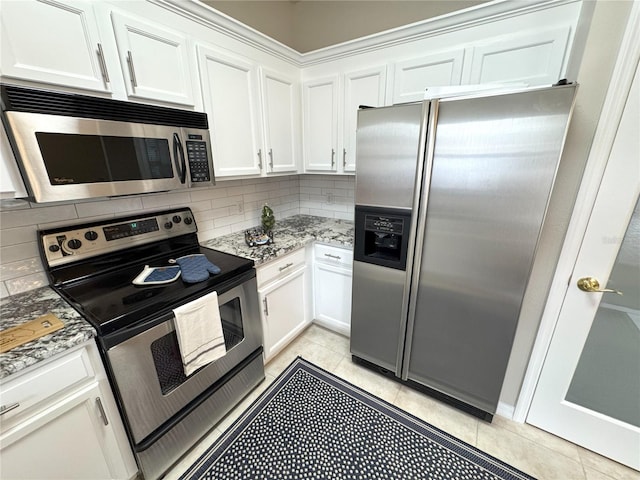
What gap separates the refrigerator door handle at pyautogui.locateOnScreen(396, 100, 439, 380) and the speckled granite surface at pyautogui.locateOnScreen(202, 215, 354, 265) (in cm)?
55

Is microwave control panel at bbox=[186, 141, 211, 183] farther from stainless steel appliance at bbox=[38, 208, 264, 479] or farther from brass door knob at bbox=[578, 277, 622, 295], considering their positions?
brass door knob at bbox=[578, 277, 622, 295]

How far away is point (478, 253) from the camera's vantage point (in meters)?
1.34

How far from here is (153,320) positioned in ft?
3.64

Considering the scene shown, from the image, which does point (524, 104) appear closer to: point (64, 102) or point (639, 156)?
point (639, 156)

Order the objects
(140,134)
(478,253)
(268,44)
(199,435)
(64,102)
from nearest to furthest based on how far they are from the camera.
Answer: (64,102), (140,134), (478,253), (199,435), (268,44)

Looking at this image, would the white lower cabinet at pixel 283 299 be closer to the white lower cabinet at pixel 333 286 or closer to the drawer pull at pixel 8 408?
the white lower cabinet at pixel 333 286

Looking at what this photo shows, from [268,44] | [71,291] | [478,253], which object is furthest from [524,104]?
[71,291]

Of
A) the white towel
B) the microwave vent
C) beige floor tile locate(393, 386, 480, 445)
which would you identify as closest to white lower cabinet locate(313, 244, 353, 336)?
beige floor tile locate(393, 386, 480, 445)

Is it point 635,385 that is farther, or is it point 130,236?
point 130,236

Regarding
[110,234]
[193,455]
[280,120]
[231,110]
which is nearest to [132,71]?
[231,110]

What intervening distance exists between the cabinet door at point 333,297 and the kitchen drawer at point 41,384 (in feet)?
5.02

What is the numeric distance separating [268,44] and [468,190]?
168 cm

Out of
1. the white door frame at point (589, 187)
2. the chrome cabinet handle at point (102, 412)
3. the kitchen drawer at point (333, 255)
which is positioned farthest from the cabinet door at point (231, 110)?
the white door frame at point (589, 187)

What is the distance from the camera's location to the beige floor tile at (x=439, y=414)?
1.54 metres
